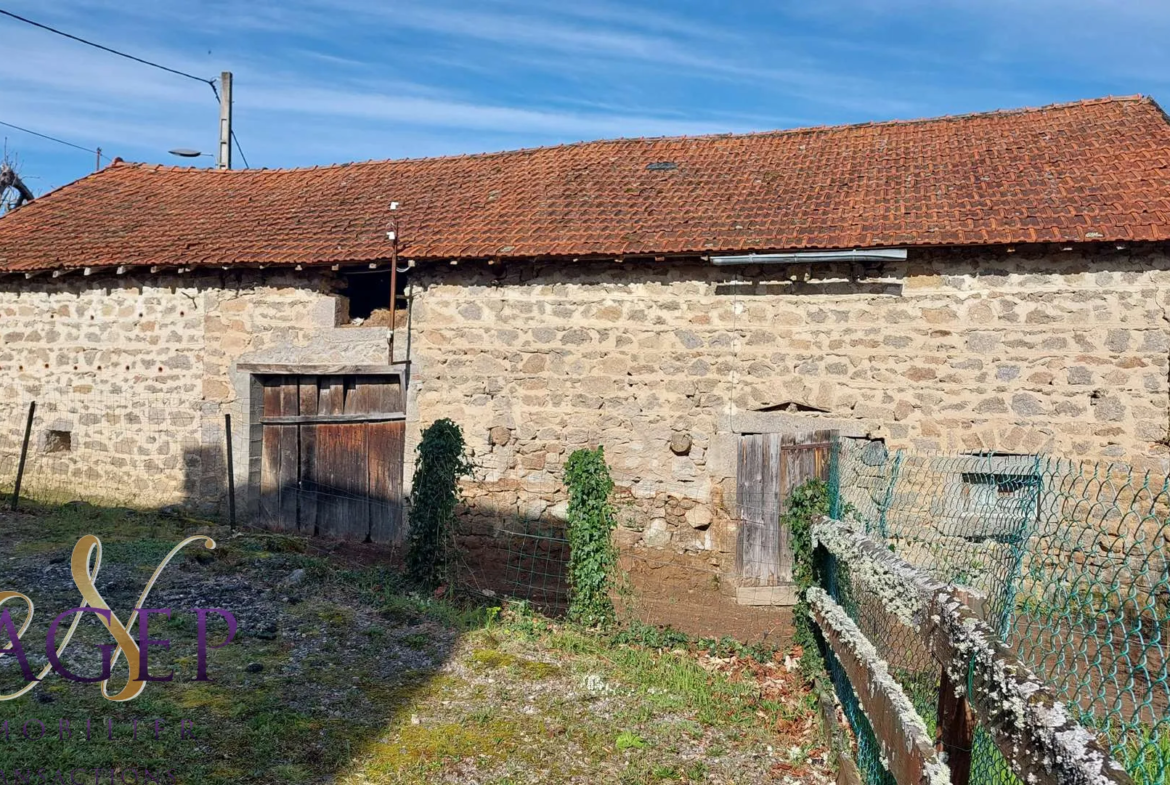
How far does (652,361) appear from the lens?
900 centimetres

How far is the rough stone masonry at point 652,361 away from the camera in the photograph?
791cm

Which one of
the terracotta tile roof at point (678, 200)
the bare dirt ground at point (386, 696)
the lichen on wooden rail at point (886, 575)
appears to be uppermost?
the terracotta tile roof at point (678, 200)

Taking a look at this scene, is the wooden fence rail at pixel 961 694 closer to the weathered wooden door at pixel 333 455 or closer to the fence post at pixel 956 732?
the fence post at pixel 956 732

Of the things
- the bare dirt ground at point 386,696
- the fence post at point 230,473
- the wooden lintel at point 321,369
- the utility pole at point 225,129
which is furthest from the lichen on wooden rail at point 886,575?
the utility pole at point 225,129

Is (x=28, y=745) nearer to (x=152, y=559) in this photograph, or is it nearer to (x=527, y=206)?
(x=152, y=559)

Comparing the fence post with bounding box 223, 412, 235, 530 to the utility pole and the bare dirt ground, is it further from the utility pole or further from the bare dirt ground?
the utility pole

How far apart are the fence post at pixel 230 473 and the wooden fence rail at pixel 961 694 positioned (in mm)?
7434

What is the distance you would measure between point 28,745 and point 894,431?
23.0 feet

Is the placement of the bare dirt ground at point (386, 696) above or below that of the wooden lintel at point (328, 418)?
below

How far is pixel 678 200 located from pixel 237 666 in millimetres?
6740

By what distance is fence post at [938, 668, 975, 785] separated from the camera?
8.66ft

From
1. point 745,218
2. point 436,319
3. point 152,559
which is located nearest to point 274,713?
point 152,559

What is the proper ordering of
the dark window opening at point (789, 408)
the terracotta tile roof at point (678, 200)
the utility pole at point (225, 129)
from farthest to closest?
the utility pole at point (225, 129), the dark window opening at point (789, 408), the terracotta tile roof at point (678, 200)

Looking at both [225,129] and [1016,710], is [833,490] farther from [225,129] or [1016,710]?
[225,129]
